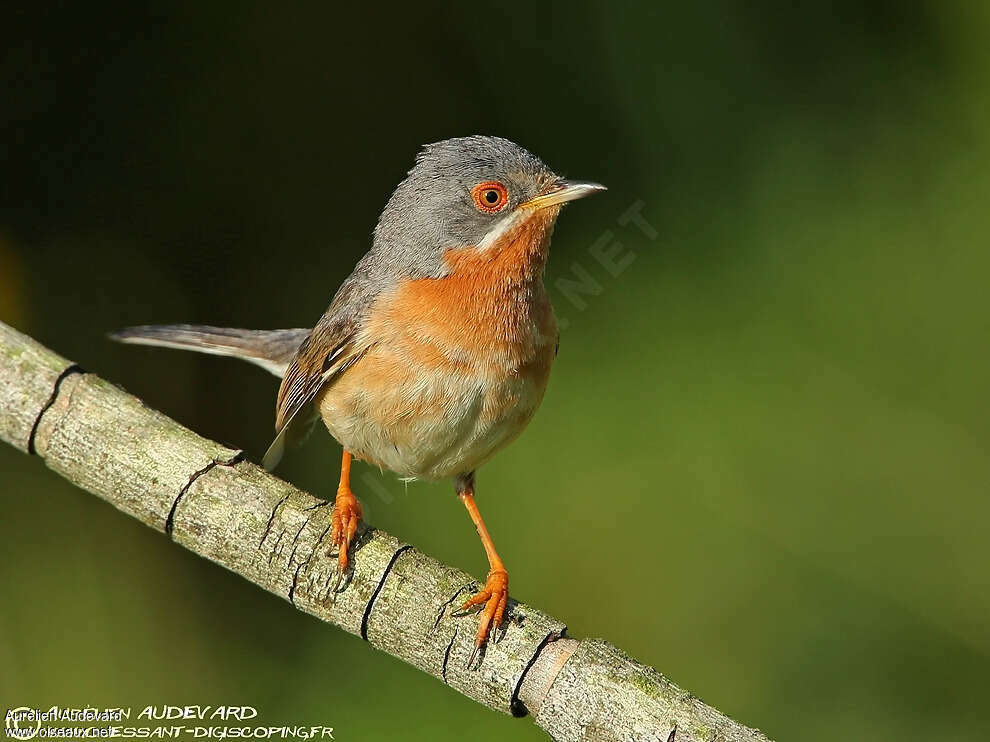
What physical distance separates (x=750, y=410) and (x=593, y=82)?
7.01ft

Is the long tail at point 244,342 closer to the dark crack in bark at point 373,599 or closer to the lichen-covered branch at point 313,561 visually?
the lichen-covered branch at point 313,561

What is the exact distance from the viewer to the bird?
→ 12.9 feet

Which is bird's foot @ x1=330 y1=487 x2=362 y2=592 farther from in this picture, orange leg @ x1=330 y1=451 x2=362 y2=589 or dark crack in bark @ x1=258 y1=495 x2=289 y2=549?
dark crack in bark @ x1=258 y1=495 x2=289 y2=549

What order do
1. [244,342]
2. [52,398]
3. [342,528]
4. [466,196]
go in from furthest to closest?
1. [244,342]
2. [466,196]
3. [52,398]
4. [342,528]

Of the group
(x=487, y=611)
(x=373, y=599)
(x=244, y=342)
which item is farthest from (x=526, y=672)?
(x=244, y=342)

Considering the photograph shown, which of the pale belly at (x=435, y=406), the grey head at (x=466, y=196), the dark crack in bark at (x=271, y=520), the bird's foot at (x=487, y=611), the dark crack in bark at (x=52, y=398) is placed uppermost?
the grey head at (x=466, y=196)

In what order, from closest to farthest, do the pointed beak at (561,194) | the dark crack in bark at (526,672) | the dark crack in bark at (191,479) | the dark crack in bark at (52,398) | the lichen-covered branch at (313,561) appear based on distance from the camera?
the lichen-covered branch at (313,561)
the dark crack in bark at (526,672)
the dark crack in bark at (191,479)
the dark crack in bark at (52,398)
the pointed beak at (561,194)

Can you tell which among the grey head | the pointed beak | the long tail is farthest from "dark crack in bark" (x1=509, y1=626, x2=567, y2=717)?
the long tail

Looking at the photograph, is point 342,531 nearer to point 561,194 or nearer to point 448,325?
point 448,325

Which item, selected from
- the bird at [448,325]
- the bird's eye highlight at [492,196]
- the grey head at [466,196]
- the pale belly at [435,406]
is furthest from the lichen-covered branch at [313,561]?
the bird's eye highlight at [492,196]

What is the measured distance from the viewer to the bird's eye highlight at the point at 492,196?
162 inches

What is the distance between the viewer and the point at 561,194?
4051 mm

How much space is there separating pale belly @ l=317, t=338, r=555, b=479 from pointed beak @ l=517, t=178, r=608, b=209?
596mm

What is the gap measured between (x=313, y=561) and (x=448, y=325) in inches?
42.9
